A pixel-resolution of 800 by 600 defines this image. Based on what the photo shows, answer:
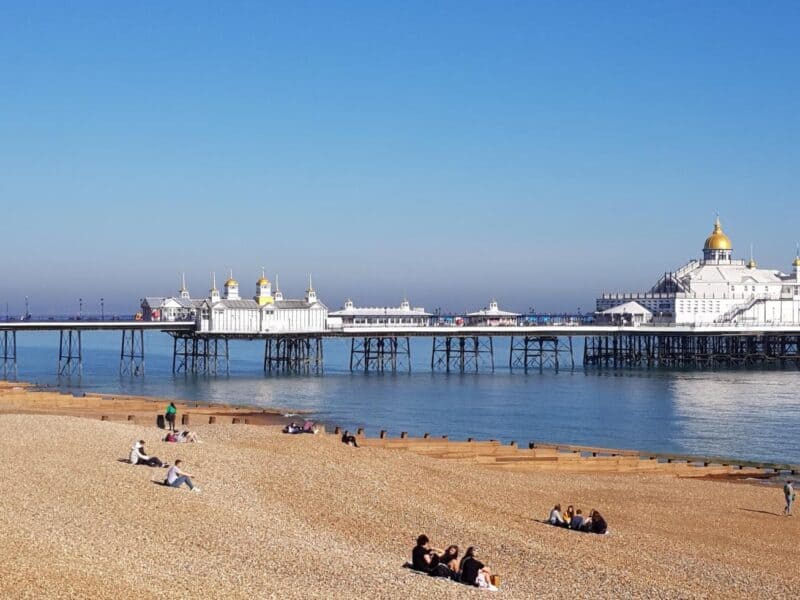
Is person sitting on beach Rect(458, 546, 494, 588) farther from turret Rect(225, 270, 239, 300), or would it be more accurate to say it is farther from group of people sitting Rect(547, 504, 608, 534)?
turret Rect(225, 270, 239, 300)

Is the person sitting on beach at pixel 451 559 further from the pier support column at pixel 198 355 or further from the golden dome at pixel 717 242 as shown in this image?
the golden dome at pixel 717 242

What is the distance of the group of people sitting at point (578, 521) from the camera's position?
849 inches

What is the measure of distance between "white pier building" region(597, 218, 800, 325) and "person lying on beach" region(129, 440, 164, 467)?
76414 millimetres

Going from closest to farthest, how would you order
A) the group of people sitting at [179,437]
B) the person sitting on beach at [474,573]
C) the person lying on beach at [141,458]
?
the person sitting on beach at [474,573], the person lying on beach at [141,458], the group of people sitting at [179,437]

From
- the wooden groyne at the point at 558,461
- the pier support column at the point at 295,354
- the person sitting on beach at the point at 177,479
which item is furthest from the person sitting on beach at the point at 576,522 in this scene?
the pier support column at the point at 295,354

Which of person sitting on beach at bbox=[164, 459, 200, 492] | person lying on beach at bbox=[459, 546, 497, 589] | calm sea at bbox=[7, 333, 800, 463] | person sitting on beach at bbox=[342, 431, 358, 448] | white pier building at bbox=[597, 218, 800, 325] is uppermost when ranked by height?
white pier building at bbox=[597, 218, 800, 325]

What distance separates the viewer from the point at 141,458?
2389cm

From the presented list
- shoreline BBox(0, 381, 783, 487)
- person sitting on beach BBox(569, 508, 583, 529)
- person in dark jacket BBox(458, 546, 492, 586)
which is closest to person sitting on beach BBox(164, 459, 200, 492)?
person in dark jacket BBox(458, 546, 492, 586)

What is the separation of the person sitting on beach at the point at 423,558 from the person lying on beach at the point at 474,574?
1.64ft

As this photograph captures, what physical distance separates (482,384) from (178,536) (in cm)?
5518

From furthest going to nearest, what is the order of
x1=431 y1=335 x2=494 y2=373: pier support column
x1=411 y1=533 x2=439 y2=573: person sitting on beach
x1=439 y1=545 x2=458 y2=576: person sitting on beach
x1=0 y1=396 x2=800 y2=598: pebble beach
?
x1=431 y1=335 x2=494 y2=373: pier support column < x1=411 y1=533 x2=439 y2=573: person sitting on beach < x1=439 y1=545 x2=458 y2=576: person sitting on beach < x1=0 y1=396 x2=800 y2=598: pebble beach

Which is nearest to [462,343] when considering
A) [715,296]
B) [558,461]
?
[715,296]

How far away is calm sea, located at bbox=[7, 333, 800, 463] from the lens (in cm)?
4416

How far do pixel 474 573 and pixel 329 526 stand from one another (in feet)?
13.9
